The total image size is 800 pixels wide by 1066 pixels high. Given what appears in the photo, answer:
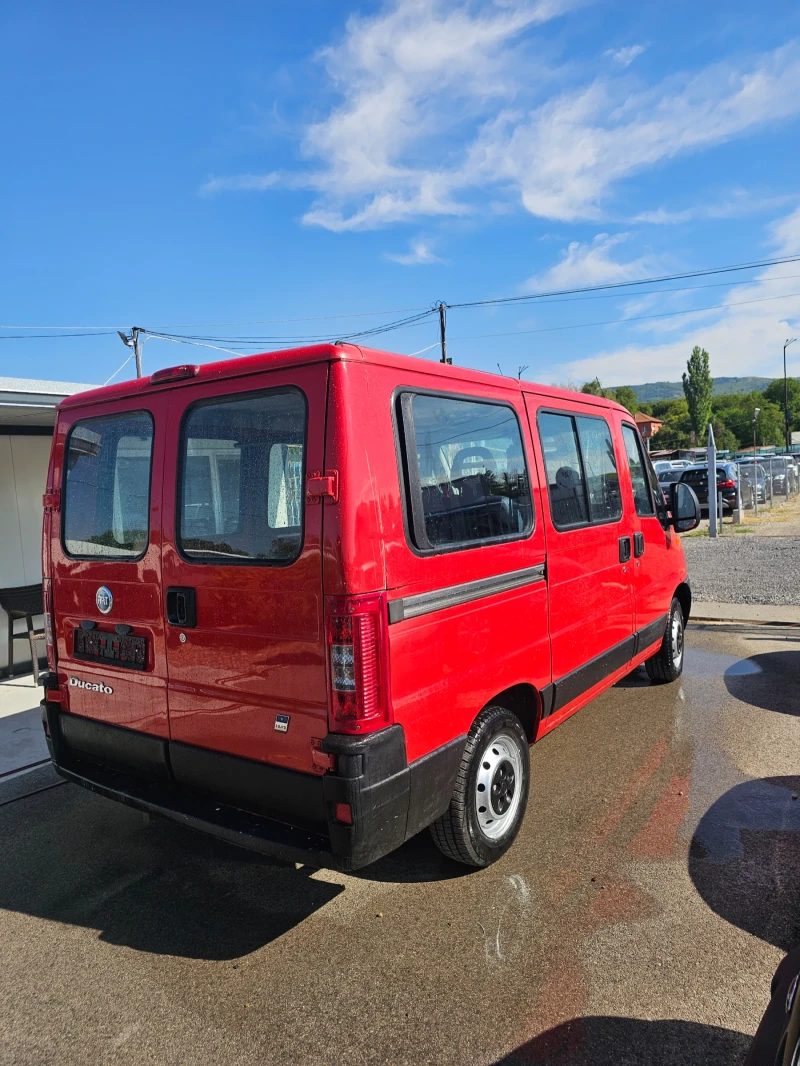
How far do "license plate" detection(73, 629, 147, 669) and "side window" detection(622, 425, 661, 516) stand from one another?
3.44 m

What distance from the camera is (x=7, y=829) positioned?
4.08 metres

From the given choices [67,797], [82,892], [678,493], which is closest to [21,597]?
[67,797]

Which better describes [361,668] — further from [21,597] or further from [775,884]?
[21,597]

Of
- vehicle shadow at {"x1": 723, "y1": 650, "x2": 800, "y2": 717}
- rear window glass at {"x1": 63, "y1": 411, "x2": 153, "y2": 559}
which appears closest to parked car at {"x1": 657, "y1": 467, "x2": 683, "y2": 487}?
vehicle shadow at {"x1": 723, "y1": 650, "x2": 800, "y2": 717}

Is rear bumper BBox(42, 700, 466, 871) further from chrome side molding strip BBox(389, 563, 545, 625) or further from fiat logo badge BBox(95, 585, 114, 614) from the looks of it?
fiat logo badge BBox(95, 585, 114, 614)

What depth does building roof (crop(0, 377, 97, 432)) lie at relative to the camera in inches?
230

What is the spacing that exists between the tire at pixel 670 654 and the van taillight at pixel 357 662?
3908 mm

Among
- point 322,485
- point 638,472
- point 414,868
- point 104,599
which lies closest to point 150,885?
point 414,868

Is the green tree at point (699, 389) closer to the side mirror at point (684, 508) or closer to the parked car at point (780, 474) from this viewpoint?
the parked car at point (780, 474)

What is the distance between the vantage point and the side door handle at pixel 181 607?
9.88ft

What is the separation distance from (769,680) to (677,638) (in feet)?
2.83

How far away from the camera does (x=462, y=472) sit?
324 centimetres

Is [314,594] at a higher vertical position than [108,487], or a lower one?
lower

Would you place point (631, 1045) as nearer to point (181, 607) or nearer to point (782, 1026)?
point (782, 1026)
